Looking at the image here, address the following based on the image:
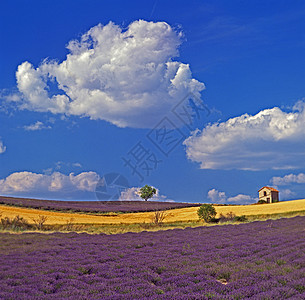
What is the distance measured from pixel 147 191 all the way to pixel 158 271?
75299mm

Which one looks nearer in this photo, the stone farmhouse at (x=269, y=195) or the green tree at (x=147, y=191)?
the stone farmhouse at (x=269, y=195)

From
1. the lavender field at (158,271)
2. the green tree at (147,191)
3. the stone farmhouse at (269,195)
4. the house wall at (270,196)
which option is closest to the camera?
the lavender field at (158,271)

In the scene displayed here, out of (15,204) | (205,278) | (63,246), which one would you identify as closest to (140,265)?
(205,278)

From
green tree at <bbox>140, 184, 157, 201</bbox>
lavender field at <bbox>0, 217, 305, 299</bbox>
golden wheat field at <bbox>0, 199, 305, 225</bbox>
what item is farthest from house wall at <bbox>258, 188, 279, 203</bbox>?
lavender field at <bbox>0, 217, 305, 299</bbox>

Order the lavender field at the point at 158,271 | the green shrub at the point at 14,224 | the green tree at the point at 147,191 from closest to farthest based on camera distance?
the lavender field at the point at 158,271 < the green shrub at the point at 14,224 < the green tree at the point at 147,191

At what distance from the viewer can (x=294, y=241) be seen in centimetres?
1739

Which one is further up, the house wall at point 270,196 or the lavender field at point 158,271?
the house wall at point 270,196

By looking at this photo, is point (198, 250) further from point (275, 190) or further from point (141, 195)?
point (141, 195)

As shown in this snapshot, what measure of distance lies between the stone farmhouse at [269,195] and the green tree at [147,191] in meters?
27.8

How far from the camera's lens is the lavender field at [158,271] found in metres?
8.56

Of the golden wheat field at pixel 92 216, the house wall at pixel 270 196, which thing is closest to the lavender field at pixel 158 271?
the golden wheat field at pixel 92 216

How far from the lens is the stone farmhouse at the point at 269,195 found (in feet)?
251

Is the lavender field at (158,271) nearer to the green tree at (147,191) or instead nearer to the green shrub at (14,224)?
the green shrub at (14,224)

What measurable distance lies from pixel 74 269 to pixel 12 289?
3.47 m
